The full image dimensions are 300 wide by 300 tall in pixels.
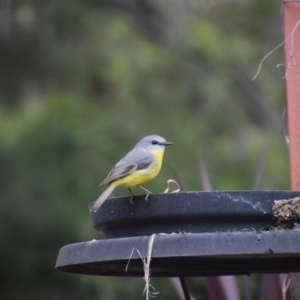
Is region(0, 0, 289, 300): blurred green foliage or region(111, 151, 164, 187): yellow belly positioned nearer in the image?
region(111, 151, 164, 187): yellow belly

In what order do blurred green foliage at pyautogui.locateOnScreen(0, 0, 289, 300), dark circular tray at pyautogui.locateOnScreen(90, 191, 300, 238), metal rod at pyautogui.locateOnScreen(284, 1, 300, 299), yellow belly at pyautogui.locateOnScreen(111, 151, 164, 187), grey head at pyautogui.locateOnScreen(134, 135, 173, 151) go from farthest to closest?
1. blurred green foliage at pyautogui.locateOnScreen(0, 0, 289, 300)
2. grey head at pyautogui.locateOnScreen(134, 135, 173, 151)
3. yellow belly at pyautogui.locateOnScreen(111, 151, 164, 187)
4. metal rod at pyautogui.locateOnScreen(284, 1, 300, 299)
5. dark circular tray at pyautogui.locateOnScreen(90, 191, 300, 238)

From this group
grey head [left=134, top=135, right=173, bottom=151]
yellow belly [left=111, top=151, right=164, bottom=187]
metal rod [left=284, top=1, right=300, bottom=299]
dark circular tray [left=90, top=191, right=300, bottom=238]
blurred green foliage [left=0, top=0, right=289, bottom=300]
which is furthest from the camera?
blurred green foliage [left=0, top=0, right=289, bottom=300]

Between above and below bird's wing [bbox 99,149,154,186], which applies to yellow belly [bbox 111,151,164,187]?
below

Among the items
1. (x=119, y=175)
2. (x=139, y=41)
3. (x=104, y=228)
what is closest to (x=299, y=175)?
(x=119, y=175)

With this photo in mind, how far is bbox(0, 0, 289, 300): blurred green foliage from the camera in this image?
959 cm

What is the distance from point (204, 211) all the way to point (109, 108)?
768 cm

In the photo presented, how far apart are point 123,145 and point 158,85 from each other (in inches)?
59.5

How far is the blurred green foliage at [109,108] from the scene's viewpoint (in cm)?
959

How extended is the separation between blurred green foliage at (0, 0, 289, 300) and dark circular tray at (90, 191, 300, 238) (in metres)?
5.36

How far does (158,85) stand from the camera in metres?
11.0

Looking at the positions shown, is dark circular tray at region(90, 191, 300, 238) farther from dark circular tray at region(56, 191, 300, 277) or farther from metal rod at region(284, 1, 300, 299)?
metal rod at region(284, 1, 300, 299)

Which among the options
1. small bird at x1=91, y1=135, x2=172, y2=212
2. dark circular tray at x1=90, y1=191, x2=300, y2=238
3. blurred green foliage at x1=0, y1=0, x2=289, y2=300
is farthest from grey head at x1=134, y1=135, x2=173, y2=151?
blurred green foliage at x1=0, y1=0, x2=289, y2=300

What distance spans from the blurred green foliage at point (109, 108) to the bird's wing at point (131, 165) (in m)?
4.16

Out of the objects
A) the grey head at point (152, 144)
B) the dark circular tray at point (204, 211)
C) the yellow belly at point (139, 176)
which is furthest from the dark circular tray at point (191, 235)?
the grey head at point (152, 144)
